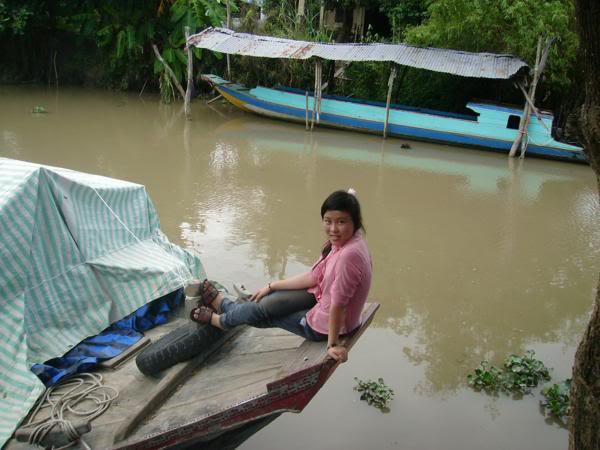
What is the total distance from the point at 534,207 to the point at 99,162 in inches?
276

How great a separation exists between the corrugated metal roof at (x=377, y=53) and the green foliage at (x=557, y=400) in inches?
339

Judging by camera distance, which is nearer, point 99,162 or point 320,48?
point 99,162

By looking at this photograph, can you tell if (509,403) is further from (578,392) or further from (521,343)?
(578,392)

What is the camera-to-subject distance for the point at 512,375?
395 cm

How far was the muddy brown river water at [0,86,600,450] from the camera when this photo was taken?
140 inches

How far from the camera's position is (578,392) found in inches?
82.1

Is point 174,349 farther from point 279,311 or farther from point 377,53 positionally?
point 377,53

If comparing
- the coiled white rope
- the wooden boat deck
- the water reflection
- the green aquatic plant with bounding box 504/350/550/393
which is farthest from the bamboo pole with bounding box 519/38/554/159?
the coiled white rope

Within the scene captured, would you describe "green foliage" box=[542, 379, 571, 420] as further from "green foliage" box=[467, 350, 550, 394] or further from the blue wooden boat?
the blue wooden boat

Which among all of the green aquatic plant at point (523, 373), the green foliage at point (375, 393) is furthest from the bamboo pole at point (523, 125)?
the green foliage at point (375, 393)

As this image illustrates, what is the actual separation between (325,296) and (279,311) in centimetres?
32

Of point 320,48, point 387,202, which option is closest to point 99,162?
point 387,202

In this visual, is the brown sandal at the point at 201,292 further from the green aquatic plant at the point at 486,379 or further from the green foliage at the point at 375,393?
the green aquatic plant at the point at 486,379

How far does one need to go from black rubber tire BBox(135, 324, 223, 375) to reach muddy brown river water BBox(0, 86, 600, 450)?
0.80m
